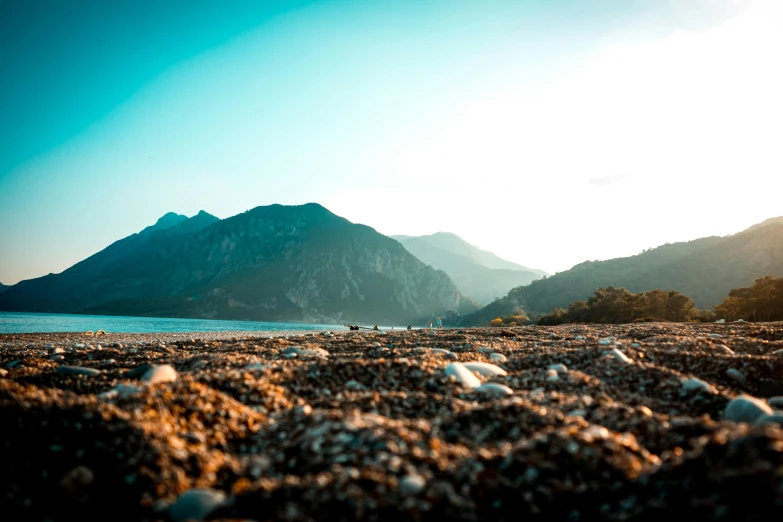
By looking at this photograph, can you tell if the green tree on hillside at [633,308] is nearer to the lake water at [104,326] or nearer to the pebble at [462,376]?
the lake water at [104,326]

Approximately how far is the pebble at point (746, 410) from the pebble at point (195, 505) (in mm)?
5585

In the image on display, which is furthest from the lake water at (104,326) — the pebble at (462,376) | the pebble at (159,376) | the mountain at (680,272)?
the mountain at (680,272)

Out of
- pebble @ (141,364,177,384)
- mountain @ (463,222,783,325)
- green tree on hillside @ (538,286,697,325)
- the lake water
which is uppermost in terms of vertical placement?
mountain @ (463,222,783,325)

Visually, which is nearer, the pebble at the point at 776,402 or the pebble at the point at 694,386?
the pebble at the point at 776,402

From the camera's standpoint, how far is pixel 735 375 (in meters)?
7.23

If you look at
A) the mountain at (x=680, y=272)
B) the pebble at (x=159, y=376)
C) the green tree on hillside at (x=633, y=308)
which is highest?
the mountain at (x=680, y=272)

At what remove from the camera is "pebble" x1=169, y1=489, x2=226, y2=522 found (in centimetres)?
282

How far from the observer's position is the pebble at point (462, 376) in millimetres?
6498

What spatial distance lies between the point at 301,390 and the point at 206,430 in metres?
1.99

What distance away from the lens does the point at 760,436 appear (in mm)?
2727

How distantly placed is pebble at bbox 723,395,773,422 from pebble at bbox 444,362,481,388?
3.26 m

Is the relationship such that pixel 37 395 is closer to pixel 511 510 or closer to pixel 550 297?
pixel 511 510

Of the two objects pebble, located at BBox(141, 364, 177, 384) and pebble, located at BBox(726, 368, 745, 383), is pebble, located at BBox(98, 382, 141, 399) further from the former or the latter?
pebble, located at BBox(726, 368, 745, 383)

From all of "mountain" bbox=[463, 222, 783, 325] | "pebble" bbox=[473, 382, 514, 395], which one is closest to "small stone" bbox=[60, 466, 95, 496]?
"pebble" bbox=[473, 382, 514, 395]
